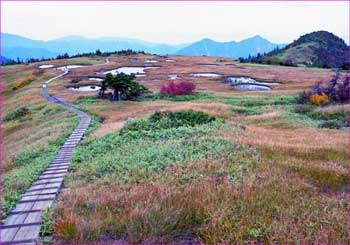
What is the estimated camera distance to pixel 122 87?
161 ft

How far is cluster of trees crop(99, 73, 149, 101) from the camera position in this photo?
47.9m

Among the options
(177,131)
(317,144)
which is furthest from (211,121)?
(317,144)

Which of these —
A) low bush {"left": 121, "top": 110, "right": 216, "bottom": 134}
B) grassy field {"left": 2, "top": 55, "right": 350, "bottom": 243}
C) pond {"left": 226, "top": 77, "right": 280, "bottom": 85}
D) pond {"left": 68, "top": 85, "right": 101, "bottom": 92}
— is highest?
grassy field {"left": 2, "top": 55, "right": 350, "bottom": 243}

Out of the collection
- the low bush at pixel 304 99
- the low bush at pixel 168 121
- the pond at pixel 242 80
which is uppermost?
the low bush at pixel 168 121

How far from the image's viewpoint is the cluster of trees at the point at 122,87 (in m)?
47.9

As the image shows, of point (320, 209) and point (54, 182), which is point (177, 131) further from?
point (320, 209)

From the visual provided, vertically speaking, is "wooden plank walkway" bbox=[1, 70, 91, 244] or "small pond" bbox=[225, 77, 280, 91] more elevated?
"wooden plank walkway" bbox=[1, 70, 91, 244]

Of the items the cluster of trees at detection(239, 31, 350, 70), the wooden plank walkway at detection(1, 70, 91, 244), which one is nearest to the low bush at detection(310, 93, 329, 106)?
the wooden plank walkway at detection(1, 70, 91, 244)

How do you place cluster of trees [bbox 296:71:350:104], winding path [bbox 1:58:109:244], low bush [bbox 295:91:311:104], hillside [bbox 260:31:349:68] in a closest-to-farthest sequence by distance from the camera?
winding path [bbox 1:58:109:244] < cluster of trees [bbox 296:71:350:104] < low bush [bbox 295:91:311:104] < hillside [bbox 260:31:349:68]

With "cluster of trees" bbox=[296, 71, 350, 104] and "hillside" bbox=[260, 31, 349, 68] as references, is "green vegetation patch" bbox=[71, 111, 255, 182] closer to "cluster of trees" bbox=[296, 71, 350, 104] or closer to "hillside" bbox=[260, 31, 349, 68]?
"cluster of trees" bbox=[296, 71, 350, 104]

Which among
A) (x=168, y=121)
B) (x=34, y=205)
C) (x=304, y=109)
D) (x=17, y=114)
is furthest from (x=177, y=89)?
(x=34, y=205)

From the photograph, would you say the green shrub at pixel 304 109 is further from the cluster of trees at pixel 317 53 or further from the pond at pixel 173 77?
the cluster of trees at pixel 317 53

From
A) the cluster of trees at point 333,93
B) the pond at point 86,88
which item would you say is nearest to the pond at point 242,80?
the pond at point 86,88

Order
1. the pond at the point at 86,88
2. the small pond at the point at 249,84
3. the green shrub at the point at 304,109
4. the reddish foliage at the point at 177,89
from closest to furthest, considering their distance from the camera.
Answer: the green shrub at the point at 304,109
the reddish foliage at the point at 177,89
the pond at the point at 86,88
the small pond at the point at 249,84
